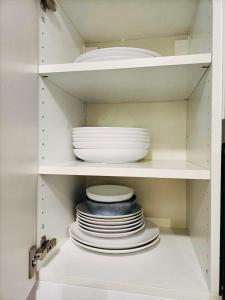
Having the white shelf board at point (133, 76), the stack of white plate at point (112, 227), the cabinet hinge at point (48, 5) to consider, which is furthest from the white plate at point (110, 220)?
the cabinet hinge at point (48, 5)

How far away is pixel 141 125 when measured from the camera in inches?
32.6

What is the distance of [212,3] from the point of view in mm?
442

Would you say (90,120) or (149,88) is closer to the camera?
(149,88)

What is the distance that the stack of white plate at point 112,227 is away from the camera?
0.59 metres

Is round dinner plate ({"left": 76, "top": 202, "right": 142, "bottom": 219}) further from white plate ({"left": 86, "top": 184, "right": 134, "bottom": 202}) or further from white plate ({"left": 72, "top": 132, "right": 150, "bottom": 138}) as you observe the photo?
white plate ({"left": 72, "top": 132, "right": 150, "bottom": 138})

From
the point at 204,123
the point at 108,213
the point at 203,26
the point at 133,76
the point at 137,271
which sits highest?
the point at 203,26

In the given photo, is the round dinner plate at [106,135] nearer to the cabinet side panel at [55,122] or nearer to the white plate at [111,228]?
the cabinet side panel at [55,122]

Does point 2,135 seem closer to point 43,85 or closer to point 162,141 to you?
point 43,85

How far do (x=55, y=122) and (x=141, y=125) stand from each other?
1.14 feet

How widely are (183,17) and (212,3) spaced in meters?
0.24

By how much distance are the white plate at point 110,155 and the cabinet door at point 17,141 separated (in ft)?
0.45

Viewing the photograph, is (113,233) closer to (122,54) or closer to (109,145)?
(109,145)

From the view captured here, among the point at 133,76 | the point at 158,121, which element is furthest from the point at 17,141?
the point at 158,121

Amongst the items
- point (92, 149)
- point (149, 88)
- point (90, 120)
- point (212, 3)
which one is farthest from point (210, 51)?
point (90, 120)
